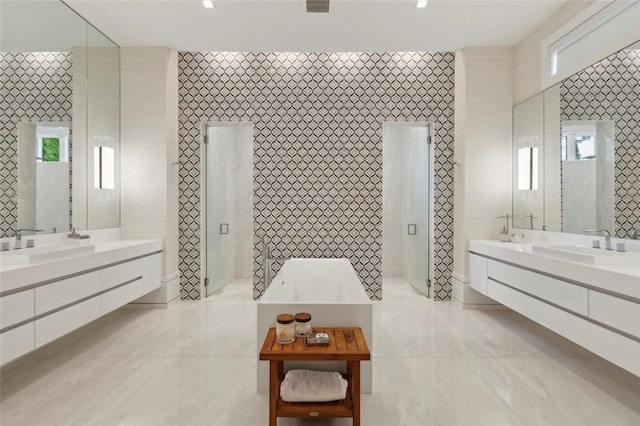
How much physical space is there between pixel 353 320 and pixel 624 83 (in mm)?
2724

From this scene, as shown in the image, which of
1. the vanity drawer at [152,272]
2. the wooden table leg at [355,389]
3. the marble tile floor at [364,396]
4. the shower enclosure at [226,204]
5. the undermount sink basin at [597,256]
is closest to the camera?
the wooden table leg at [355,389]

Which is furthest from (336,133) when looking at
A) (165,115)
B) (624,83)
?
(624,83)

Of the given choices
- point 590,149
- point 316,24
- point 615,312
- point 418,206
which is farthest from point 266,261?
point 590,149

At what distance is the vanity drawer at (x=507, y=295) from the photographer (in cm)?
316

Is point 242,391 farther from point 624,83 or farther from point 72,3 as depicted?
point 72,3

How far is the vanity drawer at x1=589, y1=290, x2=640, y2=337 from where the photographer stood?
1978 millimetres

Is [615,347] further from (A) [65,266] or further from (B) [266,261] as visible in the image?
(A) [65,266]

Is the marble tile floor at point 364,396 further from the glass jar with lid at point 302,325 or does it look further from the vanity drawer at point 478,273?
the glass jar with lid at point 302,325

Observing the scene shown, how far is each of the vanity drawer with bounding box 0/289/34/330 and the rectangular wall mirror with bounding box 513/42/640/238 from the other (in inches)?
166

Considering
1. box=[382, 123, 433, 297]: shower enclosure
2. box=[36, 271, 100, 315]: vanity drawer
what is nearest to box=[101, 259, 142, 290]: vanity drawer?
box=[36, 271, 100, 315]: vanity drawer

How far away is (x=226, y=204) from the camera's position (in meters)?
5.51

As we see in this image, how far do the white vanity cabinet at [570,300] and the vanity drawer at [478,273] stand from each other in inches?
1.8

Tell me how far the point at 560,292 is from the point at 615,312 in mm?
518

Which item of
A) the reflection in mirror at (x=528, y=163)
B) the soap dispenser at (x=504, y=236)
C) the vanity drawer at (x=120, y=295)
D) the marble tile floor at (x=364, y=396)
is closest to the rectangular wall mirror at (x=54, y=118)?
the vanity drawer at (x=120, y=295)
